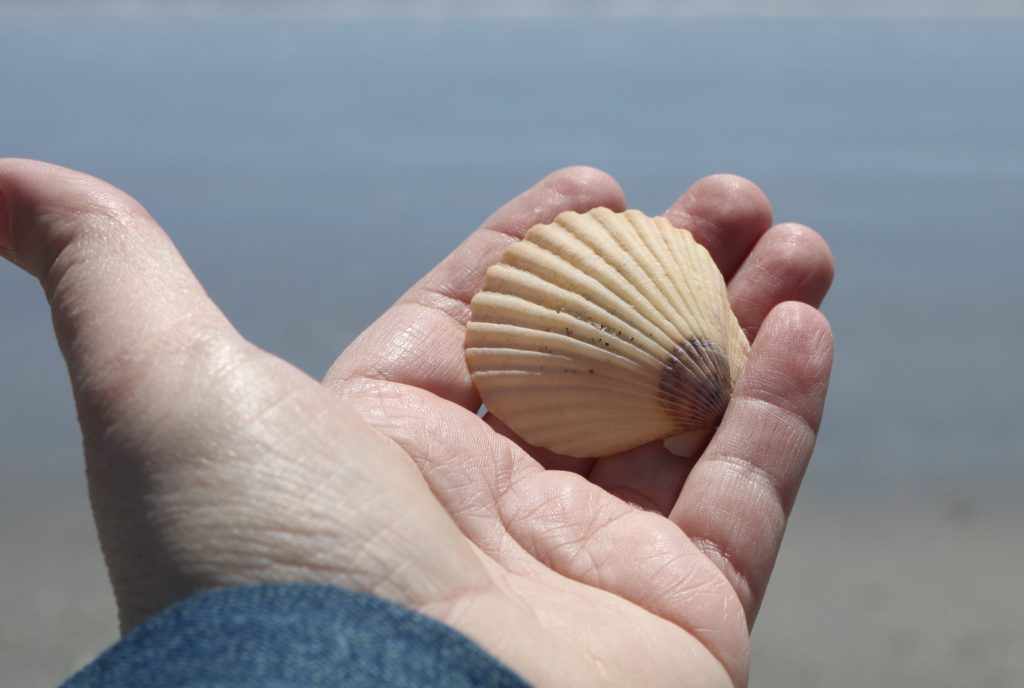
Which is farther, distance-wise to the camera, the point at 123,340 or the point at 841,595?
the point at 841,595

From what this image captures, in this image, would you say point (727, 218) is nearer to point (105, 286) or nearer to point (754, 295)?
point (754, 295)

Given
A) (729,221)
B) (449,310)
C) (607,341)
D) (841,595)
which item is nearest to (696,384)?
(607,341)

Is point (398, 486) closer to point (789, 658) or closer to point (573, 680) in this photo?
point (573, 680)

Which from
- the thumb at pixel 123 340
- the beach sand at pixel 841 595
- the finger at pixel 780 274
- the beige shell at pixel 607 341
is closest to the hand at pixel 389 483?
the thumb at pixel 123 340

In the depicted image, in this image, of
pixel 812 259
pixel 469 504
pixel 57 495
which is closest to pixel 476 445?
pixel 469 504

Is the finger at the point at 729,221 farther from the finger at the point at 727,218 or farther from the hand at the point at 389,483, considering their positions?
the hand at the point at 389,483

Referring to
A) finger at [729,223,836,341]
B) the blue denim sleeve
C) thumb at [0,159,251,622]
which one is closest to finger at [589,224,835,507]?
finger at [729,223,836,341]

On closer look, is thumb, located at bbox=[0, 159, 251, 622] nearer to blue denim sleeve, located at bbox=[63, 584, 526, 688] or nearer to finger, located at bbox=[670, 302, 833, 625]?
blue denim sleeve, located at bbox=[63, 584, 526, 688]
